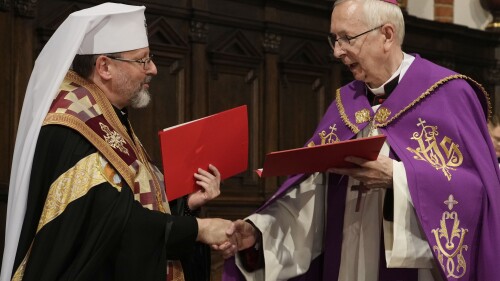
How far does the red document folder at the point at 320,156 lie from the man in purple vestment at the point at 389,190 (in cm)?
8

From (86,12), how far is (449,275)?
6.56 feet

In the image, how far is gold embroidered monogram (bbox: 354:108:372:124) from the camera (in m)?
4.02

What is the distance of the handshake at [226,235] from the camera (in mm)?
3838

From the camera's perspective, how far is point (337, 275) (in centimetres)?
409

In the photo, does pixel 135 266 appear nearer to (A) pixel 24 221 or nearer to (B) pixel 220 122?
(A) pixel 24 221

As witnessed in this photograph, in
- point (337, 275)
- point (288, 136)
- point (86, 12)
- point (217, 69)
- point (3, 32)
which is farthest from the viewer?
point (288, 136)

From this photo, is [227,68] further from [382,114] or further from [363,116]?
[382,114]

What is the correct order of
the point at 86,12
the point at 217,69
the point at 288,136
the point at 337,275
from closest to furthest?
the point at 86,12
the point at 337,275
the point at 217,69
the point at 288,136

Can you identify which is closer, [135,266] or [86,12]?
[135,266]

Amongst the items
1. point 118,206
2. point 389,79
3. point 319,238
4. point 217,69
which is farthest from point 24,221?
point 217,69

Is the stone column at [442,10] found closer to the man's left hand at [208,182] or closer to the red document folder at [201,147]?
the red document folder at [201,147]

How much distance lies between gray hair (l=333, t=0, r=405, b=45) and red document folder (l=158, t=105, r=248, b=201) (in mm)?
737

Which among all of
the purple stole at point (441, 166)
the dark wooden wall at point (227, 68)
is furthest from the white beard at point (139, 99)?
the dark wooden wall at point (227, 68)

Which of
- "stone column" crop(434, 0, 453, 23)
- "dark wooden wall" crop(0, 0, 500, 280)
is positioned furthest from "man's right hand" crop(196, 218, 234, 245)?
"stone column" crop(434, 0, 453, 23)
